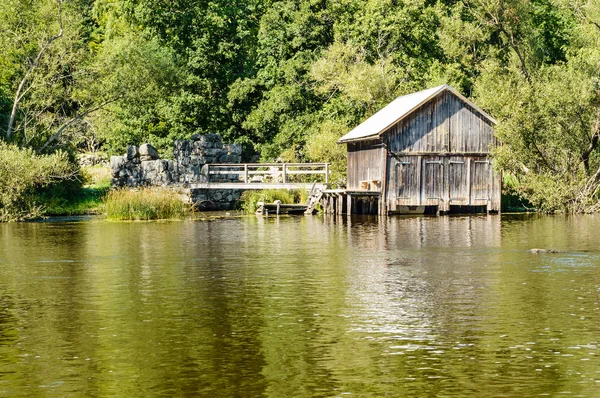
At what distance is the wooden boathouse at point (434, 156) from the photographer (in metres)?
47.8

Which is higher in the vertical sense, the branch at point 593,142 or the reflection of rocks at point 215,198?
the branch at point 593,142

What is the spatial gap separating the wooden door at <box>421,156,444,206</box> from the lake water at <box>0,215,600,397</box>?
16.4 m

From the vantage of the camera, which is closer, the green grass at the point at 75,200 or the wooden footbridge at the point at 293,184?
the wooden footbridge at the point at 293,184

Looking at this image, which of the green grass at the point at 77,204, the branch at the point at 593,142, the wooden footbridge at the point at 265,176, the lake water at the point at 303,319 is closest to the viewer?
the lake water at the point at 303,319

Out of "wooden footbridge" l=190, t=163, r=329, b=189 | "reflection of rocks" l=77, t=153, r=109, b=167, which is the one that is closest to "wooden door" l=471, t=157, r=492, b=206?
"wooden footbridge" l=190, t=163, r=329, b=189

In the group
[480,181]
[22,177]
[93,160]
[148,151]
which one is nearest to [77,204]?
[148,151]

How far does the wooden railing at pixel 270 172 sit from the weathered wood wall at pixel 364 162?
1.94m

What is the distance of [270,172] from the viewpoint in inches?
2164

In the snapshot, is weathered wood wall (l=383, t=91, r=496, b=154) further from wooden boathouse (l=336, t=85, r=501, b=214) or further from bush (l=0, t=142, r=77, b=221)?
bush (l=0, t=142, r=77, b=221)

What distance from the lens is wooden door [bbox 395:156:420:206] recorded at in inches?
1893

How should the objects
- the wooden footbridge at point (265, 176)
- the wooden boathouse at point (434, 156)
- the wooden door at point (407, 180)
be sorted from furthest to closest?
the wooden footbridge at point (265, 176) → the wooden door at point (407, 180) → the wooden boathouse at point (434, 156)

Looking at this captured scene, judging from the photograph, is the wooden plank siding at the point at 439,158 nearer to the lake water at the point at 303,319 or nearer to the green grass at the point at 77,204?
the green grass at the point at 77,204

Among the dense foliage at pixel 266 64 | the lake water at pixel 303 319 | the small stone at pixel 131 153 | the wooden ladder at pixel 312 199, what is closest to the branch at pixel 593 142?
the dense foliage at pixel 266 64

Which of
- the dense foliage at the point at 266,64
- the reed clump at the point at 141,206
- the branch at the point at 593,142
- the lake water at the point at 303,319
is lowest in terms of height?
the lake water at the point at 303,319
